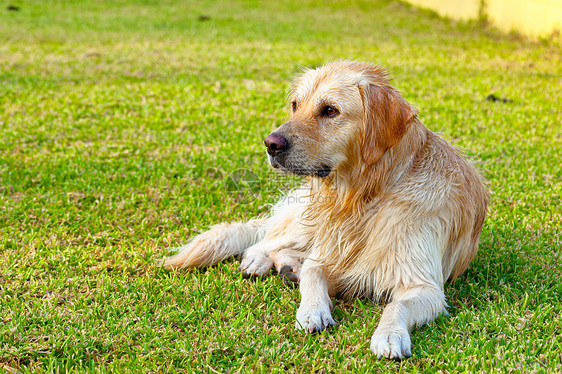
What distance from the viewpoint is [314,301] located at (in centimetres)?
318

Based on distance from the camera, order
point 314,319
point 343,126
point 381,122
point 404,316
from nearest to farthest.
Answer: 1. point 404,316
2. point 314,319
3. point 381,122
4. point 343,126

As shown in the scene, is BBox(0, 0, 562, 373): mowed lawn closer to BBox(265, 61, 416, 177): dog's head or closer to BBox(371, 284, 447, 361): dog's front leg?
BBox(371, 284, 447, 361): dog's front leg

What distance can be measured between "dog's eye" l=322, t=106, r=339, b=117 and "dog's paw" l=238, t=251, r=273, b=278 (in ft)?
3.71

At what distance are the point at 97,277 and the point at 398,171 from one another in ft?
6.95

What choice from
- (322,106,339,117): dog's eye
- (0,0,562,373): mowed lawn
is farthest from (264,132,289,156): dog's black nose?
(0,0,562,373): mowed lawn

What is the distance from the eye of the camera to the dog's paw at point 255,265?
371 cm

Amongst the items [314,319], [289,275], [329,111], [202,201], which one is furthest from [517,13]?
[314,319]

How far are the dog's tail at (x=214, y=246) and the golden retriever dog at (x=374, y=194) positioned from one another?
61 cm

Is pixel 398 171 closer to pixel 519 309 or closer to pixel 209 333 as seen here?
pixel 519 309

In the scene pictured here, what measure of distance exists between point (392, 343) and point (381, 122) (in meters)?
1.24

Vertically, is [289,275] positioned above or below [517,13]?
below

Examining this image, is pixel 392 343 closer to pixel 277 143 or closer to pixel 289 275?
pixel 289 275

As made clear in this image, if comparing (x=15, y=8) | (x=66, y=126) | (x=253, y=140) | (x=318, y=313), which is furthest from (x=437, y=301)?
(x=15, y=8)

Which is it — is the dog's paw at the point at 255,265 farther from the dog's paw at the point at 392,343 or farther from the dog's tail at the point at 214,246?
the dog's paw at the point at 392,343
